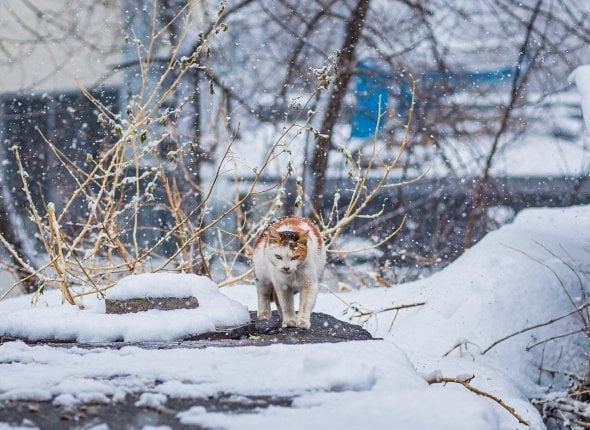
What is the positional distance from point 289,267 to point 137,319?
881 millimetres

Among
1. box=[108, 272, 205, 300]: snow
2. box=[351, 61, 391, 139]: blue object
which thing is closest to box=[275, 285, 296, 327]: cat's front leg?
box=[108, 272, 205, 300]: snow

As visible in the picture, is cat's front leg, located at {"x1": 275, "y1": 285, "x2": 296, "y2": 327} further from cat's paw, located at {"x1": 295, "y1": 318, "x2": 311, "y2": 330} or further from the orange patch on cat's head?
the orange patch on cat's head

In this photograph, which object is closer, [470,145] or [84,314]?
[84,314]

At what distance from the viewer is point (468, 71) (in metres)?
10.5

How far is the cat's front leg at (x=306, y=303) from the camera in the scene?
438 centimetres

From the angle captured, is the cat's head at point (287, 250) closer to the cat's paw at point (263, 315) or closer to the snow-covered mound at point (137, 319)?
the snow-covered mound at point (137, 319)

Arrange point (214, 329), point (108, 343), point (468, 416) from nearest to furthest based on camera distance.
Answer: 1. point (468, 416)
2. point (108, 343)
3. point (214, 329)

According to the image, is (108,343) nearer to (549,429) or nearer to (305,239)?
(305,239)

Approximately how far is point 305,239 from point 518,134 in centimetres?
649

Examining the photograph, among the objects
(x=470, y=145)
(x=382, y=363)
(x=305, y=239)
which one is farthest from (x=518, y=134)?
(x=382, y=363)

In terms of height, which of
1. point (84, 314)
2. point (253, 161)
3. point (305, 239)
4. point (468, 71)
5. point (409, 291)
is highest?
point (468, 71)

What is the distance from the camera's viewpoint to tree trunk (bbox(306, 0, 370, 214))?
10.1m

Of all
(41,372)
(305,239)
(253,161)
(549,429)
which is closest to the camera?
(41,372)

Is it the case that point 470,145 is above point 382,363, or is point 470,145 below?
above
